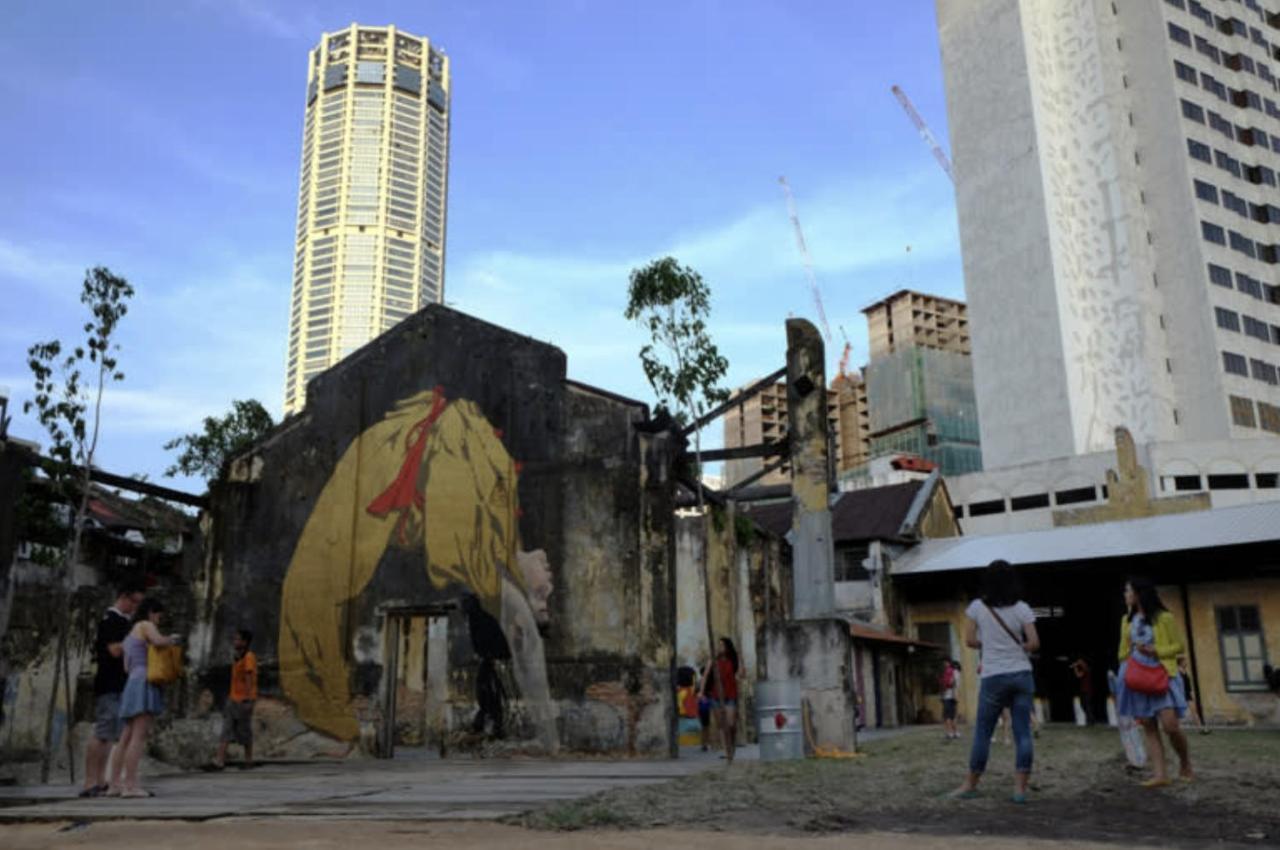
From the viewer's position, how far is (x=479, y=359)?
57.3 feet

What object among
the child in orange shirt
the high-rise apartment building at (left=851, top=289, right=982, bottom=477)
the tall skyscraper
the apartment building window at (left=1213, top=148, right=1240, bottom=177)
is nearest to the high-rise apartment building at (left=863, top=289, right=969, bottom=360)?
the high-rise apartment building at (left=851, top=289, right=982, bottom=477)

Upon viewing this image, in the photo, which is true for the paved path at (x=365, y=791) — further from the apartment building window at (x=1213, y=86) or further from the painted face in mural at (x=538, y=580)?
the apartment building window at (x=1213, y=86)

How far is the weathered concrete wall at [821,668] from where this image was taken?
12.8 meters

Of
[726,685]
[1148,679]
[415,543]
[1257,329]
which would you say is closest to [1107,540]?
[726,685]

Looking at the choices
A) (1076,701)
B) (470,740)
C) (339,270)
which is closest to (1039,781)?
(470,740)

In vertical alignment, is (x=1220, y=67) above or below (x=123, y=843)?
above

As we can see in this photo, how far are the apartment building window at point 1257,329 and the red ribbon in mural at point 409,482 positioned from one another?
66.2 meters

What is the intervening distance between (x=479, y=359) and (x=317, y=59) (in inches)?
6873

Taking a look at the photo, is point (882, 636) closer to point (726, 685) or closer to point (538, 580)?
point (726, 685)

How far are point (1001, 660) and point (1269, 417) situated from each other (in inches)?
2778

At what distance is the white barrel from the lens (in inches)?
478

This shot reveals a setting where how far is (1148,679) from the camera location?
26.4ft

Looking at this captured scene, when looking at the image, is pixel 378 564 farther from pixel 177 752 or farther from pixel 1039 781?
pixel 1039 781

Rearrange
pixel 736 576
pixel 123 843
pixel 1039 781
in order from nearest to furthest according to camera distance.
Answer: pixel 123 843 < pixel 1039 781 < pixel 736 576
